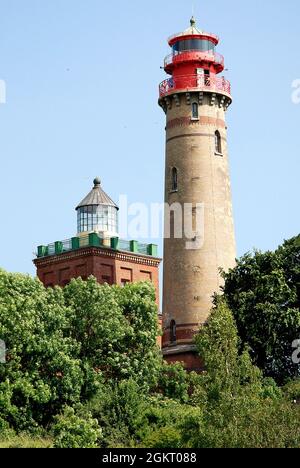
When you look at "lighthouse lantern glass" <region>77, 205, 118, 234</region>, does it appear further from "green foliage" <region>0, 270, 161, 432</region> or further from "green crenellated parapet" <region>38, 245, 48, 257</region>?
"green foliage" <region>0, 270, 161, 432</region>

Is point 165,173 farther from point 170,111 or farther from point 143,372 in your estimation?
point 143,372

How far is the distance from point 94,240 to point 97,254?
785 mm

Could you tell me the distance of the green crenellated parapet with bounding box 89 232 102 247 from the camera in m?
80.9

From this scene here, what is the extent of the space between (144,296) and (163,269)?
8.74 metres

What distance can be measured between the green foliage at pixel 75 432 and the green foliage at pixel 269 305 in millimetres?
13455

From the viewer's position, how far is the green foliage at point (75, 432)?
186ft

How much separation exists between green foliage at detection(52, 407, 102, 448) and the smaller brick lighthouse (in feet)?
Answer: 69.1

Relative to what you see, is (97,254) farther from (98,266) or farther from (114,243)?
(114,243)

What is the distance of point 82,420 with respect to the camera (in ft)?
191

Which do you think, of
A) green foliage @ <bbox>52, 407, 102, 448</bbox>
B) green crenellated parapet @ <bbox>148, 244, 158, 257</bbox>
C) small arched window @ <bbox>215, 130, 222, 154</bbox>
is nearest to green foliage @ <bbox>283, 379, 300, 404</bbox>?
green foliage @ <bbox>52, 407, 102, 448</bbox>

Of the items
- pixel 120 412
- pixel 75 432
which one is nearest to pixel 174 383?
pixel 120 412

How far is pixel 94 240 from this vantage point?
81.1 m

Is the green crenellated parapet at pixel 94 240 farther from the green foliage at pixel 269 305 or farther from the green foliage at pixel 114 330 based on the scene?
the green foliage at pixel 114 330
